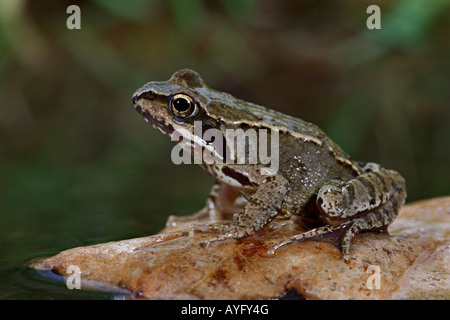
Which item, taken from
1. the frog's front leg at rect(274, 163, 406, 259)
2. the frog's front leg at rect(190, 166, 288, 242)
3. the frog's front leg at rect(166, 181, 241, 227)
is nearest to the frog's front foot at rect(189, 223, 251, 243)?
the frog's front leg at rect(190, 166, 288, 242)

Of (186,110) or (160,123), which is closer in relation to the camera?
(186,110)

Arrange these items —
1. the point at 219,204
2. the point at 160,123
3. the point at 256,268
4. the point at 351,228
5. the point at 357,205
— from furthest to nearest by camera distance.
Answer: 1. the point at 219,204
2. the point at 160,123
3. the point at 357,205
4. the point at 351,228
5. the point at 256,268

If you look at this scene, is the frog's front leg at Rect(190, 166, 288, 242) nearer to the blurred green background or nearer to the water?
the water

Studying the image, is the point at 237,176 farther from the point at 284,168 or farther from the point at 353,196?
the point at 353,196

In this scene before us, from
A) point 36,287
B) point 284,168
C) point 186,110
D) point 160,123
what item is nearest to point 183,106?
point 186,110

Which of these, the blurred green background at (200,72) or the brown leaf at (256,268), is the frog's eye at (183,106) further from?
the blurred green background at (200,72)

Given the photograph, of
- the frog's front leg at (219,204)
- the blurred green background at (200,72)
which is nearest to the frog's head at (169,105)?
the frog's front leg at (219,204)

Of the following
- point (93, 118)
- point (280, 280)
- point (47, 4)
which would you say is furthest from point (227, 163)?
point (47, 4)

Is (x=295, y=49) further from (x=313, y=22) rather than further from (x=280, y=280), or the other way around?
(x=280, y=280)
